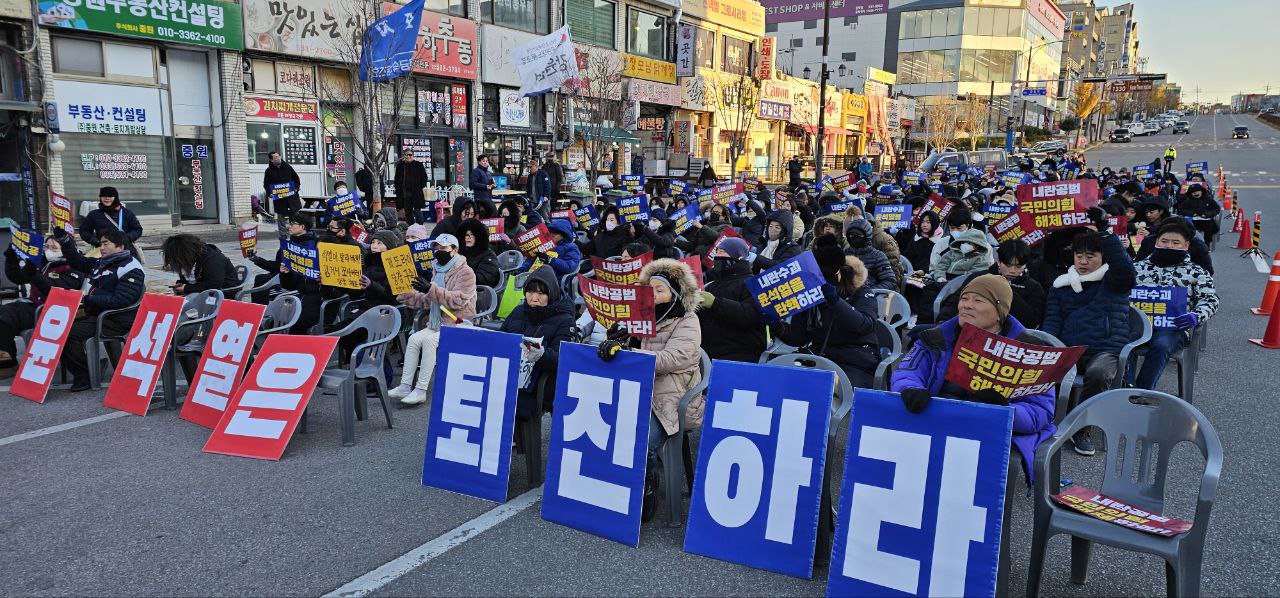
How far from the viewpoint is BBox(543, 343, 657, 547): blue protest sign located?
443 centimetres

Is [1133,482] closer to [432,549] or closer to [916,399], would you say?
[916,399]

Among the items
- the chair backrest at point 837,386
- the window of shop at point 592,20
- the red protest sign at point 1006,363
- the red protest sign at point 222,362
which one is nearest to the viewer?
the red protest sign at point 1006,363

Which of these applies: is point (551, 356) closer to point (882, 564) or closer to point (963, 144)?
point (882, 564)

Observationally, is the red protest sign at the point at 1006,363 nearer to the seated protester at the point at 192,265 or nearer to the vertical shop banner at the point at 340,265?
the vertical shop banner at the point at 340,265

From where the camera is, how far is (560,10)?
28031 mm

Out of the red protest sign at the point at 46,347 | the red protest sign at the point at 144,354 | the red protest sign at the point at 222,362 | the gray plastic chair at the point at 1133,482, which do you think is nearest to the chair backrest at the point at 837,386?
the gray plastic chair at the point at 1133,482

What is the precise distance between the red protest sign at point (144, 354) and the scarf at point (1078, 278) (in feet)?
23.6

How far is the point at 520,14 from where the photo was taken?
26422 millimetres

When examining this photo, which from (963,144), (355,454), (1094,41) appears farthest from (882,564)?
(1094,41)

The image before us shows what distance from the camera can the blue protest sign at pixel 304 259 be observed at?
25.2 ft

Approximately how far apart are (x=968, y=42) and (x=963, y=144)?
59.0 ft

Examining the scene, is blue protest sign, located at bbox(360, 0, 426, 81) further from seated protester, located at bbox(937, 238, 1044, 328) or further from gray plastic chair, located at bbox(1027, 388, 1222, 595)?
gray plastic chair, located at bbox(1027, 388, 1222, 595)

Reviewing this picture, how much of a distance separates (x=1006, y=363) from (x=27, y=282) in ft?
31.0

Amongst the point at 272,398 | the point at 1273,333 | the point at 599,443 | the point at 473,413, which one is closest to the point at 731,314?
the point at 599,443
